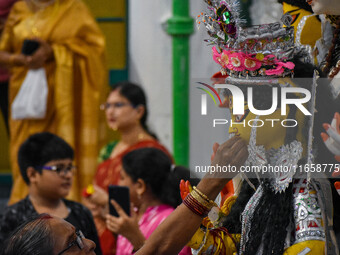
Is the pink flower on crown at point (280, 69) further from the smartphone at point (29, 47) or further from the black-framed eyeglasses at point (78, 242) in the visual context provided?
the smartphone at point (29, 47)

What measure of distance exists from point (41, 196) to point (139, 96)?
5.84 ft

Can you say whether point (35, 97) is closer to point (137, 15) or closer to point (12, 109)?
point (12, 109)

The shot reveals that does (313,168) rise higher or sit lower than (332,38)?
lower

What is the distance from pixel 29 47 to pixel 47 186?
2.22m

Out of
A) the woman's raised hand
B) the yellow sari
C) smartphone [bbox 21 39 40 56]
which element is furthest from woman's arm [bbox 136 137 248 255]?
smartphone [bbox 21 39 40 56]

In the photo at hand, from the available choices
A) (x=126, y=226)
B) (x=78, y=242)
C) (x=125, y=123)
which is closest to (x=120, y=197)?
(x=126, y=226)

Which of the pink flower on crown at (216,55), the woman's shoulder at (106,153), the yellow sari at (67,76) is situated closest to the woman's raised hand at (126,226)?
the pink flower on crown at (216,55)

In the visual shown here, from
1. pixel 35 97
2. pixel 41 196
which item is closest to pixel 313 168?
pixel 41 196

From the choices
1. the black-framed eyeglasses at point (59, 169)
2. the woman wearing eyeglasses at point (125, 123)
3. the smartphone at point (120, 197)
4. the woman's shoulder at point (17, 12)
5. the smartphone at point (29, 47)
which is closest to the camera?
the smartphone at point (120, 197)

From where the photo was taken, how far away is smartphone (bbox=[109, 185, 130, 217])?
11.3ft

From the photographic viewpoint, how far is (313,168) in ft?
7.32

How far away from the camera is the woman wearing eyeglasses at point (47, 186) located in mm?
3475

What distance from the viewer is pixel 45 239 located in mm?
2127

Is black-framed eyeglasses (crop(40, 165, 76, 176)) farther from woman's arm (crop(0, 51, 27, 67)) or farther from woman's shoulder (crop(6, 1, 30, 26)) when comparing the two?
woman's shoulder (crop(6, 1, 30, 26))
